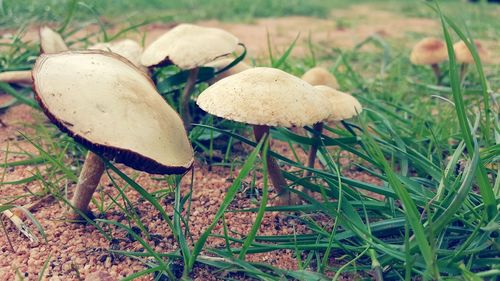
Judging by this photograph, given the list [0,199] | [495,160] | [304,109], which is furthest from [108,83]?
[495,160]

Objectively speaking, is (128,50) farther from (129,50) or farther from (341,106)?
(341,106)

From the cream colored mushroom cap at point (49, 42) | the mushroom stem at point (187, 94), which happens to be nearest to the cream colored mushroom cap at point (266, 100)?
the mushroom stem at point (187, 94)

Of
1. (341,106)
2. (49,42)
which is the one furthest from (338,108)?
(49,42)

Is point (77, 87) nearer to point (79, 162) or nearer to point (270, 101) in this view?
point (270, 101)

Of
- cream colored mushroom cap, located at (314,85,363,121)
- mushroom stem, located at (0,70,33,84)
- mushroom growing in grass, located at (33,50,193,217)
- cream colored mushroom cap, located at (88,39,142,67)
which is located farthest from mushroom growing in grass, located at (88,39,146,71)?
cream colored mushroom cap, located at (314,85,363,121)

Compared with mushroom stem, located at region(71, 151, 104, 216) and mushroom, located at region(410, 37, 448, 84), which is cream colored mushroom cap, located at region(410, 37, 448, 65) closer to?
mushroom, located at region(410, 37, 448, 84)

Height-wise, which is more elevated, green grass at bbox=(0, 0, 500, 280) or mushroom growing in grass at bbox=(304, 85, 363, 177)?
mushroom growing in grass at bbox=(304, 85, 363, 177)
